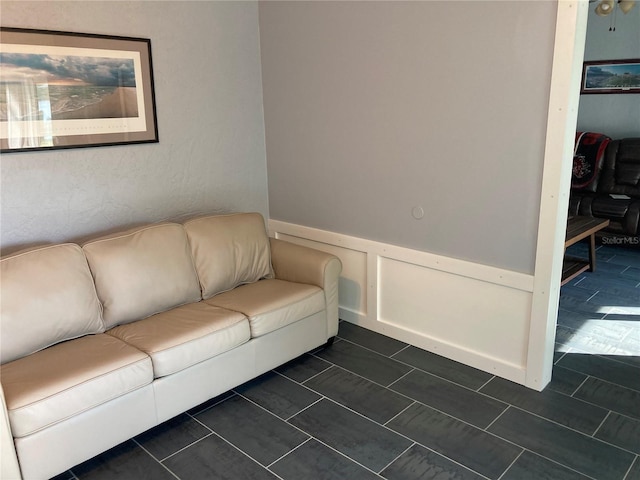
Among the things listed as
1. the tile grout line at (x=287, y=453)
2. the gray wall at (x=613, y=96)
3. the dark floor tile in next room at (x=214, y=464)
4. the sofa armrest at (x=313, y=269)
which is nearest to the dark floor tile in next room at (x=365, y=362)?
the sofa armrest at (x=313, y=269)

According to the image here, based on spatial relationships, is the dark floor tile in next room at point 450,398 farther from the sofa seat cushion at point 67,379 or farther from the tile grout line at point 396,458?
the sofa seat cushion at point 67,379

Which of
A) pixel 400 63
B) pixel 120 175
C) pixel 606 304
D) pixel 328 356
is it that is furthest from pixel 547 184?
pixel 120 175

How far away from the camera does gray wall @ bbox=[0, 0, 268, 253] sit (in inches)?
103

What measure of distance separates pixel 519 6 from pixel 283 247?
5.97 ft

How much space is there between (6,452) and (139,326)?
0.80 metres

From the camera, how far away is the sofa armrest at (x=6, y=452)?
179cm

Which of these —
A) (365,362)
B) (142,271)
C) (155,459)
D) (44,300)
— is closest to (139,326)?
(142,271)

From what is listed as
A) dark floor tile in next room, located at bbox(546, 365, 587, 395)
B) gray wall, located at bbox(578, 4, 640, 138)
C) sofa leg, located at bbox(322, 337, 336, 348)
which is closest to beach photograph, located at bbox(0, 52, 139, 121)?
sofa leg, located at bbox(322, 337, 336, 348)

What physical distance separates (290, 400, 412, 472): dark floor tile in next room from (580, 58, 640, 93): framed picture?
193 inches

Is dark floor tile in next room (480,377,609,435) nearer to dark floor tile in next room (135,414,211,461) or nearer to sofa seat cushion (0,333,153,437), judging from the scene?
dark floor tile in next room (135,414,211,461)

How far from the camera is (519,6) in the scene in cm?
234

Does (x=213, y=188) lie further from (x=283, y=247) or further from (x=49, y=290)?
(x=49, y=290)

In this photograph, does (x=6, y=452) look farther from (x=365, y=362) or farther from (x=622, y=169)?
(x=622, y=169)

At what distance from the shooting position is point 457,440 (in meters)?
2.25
